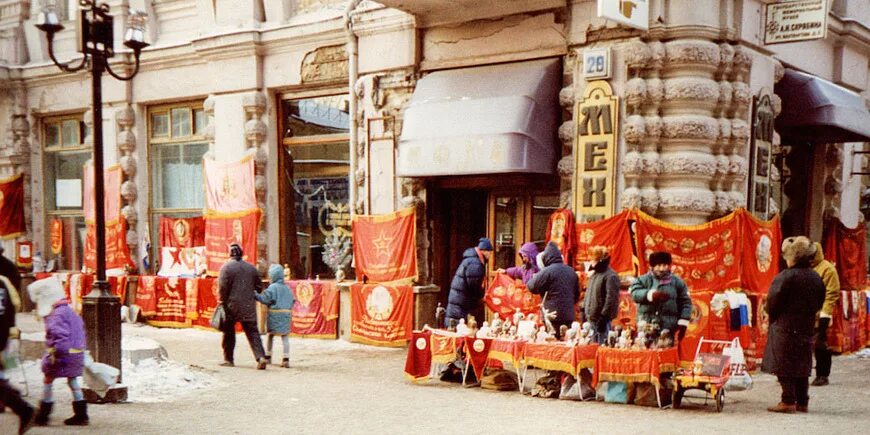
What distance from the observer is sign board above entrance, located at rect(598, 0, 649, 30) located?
9461 millimetres

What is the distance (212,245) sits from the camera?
1525 centimetres

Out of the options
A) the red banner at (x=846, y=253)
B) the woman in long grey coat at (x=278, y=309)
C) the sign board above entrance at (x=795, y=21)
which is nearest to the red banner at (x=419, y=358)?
the woman in long grey coat at (x=278, y=309)

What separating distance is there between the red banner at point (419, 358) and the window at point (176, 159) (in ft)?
26.8

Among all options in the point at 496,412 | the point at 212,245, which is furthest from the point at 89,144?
the point at 496,412

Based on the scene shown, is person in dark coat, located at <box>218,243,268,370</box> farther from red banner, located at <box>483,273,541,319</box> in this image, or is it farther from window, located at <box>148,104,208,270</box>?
window, located at <box>148,104,208,270</box>

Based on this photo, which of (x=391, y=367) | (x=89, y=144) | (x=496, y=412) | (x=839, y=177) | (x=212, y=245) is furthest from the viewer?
(x=89, y=144)

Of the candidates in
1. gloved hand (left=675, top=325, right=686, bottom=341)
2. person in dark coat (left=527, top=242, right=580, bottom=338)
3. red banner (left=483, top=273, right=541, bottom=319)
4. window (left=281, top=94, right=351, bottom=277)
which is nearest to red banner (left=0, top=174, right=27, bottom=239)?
window (left=281, top=94, right=351, bottom=277)

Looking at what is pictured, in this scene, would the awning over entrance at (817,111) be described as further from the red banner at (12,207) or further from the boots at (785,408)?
the red banner at (12,207)

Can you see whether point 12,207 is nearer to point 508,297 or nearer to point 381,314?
point 381,314

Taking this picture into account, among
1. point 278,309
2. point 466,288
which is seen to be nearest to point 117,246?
point 278,309

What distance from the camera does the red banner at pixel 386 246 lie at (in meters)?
12.7

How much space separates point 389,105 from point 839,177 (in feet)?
26.6

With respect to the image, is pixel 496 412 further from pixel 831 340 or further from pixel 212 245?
pixel 212 245

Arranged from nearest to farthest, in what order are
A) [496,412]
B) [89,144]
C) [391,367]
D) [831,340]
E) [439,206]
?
1. [496,412]
2. [391,367]
3. [831,340]
4. [439,206]
5. [89,144]
